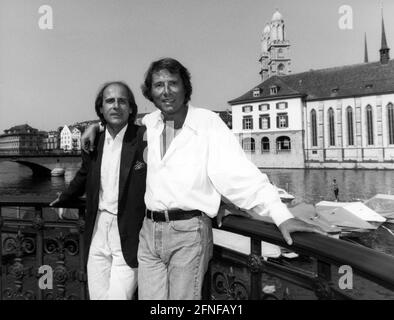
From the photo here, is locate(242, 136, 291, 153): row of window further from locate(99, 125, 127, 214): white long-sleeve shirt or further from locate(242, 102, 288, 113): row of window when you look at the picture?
locate(99, 125, 127, 214): white long-sleeve shirt

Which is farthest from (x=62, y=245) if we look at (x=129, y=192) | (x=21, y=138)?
(x=21, y=138)

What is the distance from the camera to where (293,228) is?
5.62ft

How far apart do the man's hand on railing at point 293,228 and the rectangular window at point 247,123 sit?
57247 mm

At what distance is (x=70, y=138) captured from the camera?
119938mm

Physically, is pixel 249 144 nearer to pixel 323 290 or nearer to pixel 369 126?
pixel 369 126

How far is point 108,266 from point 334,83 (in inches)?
2389

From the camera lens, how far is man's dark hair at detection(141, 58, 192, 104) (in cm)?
220

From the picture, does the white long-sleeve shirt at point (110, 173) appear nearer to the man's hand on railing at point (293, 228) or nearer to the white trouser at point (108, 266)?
the white trouser at point (108, 266)

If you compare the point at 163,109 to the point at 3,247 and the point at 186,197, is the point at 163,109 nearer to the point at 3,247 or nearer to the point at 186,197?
the point at 186,197

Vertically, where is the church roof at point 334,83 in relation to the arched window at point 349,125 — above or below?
above

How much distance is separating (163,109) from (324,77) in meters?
62.1

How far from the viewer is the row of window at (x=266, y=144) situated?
55719 millimetres

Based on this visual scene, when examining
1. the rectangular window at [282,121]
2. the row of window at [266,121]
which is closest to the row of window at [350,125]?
the rectangular window at [282,121]
